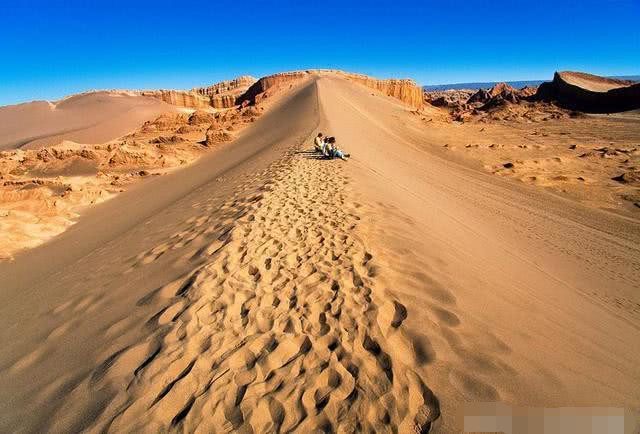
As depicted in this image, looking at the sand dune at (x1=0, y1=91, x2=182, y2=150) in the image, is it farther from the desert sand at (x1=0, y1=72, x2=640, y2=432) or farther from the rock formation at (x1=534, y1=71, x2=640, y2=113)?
the rock formation at (x1=534, y1=71, x2=640, y2=113)

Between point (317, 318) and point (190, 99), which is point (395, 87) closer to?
point (190, 99)

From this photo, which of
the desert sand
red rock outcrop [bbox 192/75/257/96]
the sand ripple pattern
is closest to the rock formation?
the desert sand

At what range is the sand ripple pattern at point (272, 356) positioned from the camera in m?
2.38

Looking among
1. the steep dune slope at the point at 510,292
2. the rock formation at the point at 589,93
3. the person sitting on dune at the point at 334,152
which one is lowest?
the steep dune slope at the point at 510,292

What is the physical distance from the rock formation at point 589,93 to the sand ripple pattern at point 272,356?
121 feet

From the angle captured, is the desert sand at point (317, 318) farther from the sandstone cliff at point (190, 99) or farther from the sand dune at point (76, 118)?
the sandstone cliff at point (190, 99)

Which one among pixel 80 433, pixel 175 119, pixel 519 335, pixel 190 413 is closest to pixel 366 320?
pixel 519 335

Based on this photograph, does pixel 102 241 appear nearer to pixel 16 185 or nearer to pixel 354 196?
pixel 354 196

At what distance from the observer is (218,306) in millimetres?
3615

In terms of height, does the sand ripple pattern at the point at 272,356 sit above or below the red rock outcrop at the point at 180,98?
below

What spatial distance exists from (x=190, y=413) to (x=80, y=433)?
0.80 m

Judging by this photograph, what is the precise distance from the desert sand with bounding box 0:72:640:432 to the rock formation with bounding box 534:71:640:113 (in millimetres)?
30482

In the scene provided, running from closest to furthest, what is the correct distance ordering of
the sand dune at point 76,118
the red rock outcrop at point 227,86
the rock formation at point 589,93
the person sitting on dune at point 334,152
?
the person sitting on dune at point 334,152
the rock formation at point 589,93
the sand dune at point 76,118
the red rock outcrop at point 227,86

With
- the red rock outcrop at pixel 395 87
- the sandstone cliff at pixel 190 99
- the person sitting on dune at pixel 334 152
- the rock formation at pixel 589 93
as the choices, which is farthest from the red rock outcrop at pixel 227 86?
the person sitting on dune at pixel 334 152
